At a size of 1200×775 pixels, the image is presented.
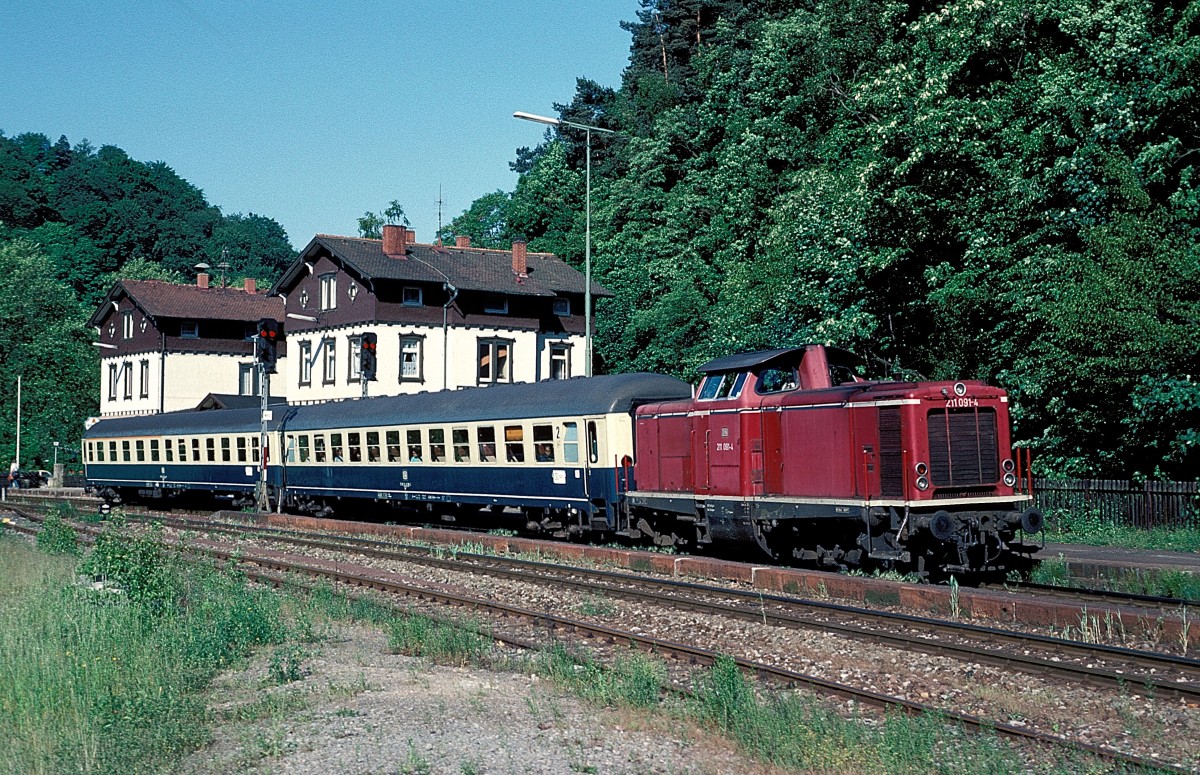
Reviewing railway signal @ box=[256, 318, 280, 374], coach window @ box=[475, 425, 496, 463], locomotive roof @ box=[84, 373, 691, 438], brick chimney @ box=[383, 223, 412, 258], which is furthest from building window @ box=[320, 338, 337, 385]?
coach window @ box=[475, 425, 496, 463]

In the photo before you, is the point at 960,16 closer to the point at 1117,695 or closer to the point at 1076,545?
the point at 1076,545

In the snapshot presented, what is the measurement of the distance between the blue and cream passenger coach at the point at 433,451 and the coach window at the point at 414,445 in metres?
0.03

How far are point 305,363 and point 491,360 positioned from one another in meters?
9.76

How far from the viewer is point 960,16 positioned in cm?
3050

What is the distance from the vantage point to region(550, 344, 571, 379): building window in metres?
56.6

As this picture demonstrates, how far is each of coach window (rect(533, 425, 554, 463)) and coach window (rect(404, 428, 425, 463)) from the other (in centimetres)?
529

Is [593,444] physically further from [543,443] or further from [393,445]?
Result: [393,445]

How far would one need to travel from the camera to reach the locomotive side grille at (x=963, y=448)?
16.3 metres

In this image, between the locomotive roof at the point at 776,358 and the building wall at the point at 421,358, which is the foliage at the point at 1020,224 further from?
the building wall at the point at 421,358

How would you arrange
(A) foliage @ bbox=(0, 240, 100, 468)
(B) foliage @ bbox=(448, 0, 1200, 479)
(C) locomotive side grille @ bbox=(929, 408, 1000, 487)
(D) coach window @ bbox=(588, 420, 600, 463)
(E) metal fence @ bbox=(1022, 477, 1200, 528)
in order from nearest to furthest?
(C) locomotive side grille @ bbox=(929, 408, 1000, 487) → (B) foliage @ bbox=(448, 0, 1200, 479) → (E) metal fence @ bbox=(1022, 477, 1200, 528) → (D) coach window @ bbox=(588, 420, 600, 463) → (A) foliage @ bbox=(0, 240, 100, 468)

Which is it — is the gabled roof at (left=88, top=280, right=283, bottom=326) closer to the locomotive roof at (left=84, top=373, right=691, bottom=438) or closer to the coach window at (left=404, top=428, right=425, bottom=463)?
the locomotive roof at (left=84, top=373, right=691, bottom=438)

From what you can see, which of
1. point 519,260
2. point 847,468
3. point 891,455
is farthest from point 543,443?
point 519,260

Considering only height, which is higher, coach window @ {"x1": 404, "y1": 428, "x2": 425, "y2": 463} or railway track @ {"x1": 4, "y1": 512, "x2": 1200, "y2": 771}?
coach window @ {"x1": 404, "y1": 428, "x2": 425, "y2": 463}

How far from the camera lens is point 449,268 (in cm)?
5391
